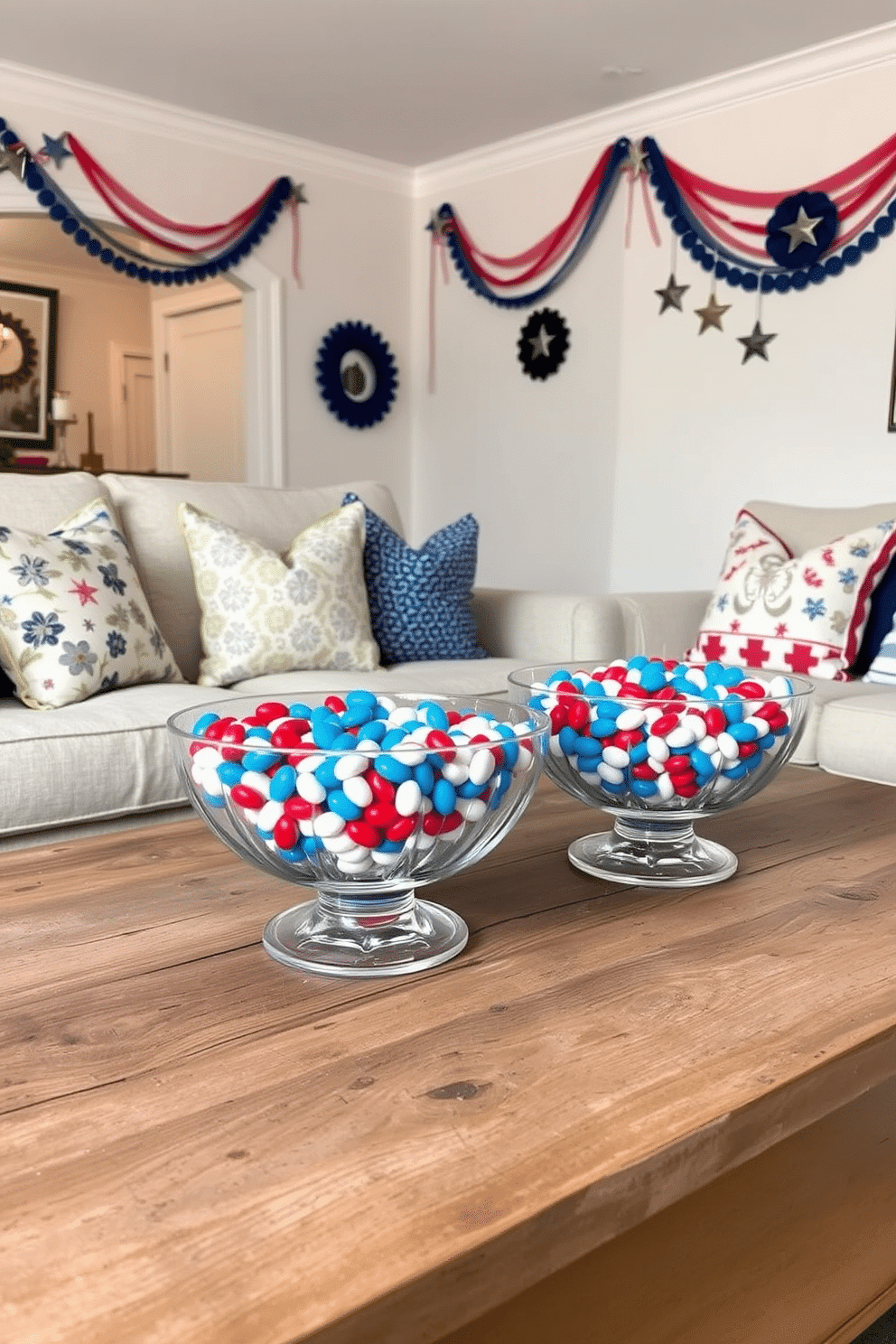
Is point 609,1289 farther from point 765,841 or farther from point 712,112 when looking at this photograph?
point 712,112

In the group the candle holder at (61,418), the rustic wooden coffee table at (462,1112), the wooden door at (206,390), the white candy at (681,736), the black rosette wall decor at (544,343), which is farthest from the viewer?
the candle holder at (61,418)

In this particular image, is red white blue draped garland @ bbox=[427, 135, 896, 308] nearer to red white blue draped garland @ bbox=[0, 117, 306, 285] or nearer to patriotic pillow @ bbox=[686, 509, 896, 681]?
red white blue draped garland @ bbox=[0, 117, 306, 285]

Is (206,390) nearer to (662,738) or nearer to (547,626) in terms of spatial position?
(547,626)

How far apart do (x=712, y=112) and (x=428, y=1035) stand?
4208mm

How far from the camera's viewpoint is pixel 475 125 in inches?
183

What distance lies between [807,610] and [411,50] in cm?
247

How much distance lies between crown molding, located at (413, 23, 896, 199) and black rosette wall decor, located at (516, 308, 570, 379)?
0.66 meters

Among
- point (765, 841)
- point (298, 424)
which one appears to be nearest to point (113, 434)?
point (298, 424)

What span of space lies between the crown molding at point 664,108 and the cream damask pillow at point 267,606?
2.58 meters

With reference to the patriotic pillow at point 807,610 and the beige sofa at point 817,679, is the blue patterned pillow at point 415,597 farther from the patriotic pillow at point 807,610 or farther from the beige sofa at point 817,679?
the patriotic pillow at point 807,610

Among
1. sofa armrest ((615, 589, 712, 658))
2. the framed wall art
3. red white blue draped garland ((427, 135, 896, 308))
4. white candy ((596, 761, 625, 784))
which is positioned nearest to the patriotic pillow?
sofa armrest ((615, 589, 712, 658))

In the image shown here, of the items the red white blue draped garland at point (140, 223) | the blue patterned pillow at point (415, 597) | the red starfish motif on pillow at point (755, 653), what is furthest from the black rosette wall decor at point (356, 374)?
the red starfish motif on pillow at point (755, 653)

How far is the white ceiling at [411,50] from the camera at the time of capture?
356 cm

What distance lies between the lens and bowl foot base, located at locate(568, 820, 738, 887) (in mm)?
1117
